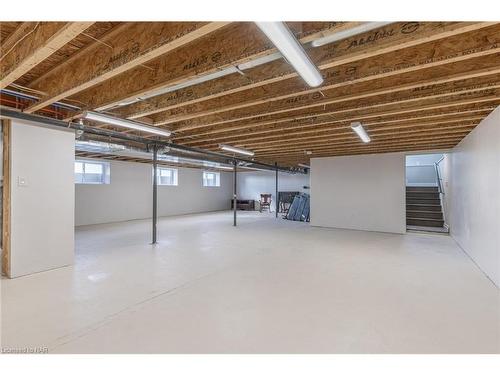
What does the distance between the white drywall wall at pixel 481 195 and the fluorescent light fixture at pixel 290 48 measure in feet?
8.73

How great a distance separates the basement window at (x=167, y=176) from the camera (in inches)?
409

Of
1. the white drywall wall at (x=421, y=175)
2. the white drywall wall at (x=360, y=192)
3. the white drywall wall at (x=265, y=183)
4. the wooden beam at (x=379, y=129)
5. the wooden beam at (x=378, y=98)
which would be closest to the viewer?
the wooden beam at (x=378, y=98)

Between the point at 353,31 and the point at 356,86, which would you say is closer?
the point at 353,31

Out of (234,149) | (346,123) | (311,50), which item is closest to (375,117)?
(346,123)

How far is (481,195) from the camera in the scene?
3604 mm

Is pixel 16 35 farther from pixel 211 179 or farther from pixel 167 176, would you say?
pixel 211 179

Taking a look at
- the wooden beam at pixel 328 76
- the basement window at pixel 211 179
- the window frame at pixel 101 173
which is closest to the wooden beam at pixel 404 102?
the wooden beam at pixel 328 76

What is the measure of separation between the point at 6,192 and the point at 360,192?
7573 millimetres

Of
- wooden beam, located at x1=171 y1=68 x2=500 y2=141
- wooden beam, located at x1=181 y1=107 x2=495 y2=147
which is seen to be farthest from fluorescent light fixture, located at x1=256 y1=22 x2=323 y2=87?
wooden beam, located at x1=181 y1=107 x2=495 y2=147

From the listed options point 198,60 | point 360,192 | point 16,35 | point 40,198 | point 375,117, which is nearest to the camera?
point 16,35

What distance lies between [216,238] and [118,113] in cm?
334

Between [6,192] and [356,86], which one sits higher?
[356,86]

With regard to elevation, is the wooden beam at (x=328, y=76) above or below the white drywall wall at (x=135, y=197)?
above

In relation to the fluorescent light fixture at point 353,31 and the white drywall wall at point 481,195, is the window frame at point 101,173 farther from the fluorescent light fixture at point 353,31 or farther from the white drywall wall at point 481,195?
the white drywall wall at point 481,195
